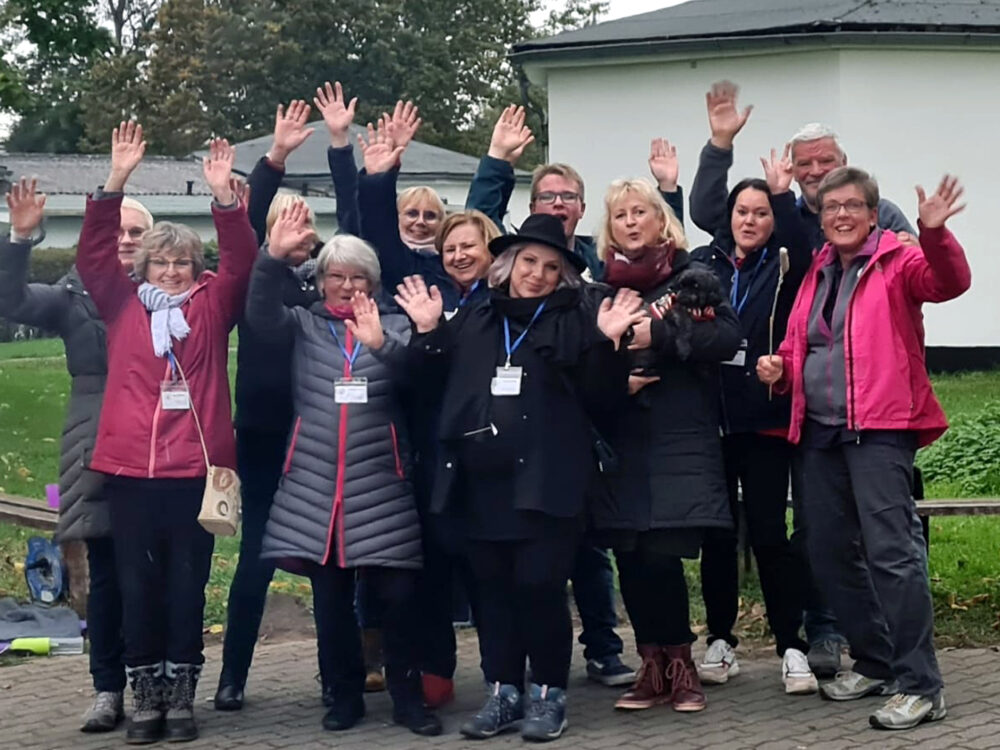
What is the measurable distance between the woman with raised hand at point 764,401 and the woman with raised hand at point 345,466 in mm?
1267

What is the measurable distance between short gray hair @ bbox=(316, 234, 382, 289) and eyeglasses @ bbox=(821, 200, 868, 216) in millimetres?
1740

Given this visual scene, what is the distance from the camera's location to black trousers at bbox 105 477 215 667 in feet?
19.5

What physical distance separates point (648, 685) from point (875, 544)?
1.09m

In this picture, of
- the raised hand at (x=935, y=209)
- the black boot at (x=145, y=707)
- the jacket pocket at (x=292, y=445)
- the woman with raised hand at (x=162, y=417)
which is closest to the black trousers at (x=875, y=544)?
A: the raised hand at (x=935, y=209)

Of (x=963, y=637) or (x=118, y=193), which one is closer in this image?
(x=118, y=193)

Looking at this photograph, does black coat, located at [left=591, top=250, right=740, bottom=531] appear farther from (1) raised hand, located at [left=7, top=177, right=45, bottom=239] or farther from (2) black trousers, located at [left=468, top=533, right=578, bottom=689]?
(1) raised hand, located at [left=7, top=177, right=45, bottom=239]

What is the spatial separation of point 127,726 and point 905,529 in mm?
3066

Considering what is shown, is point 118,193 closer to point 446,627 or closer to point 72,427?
point 72,427

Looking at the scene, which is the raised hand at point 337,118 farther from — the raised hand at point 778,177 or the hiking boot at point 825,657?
the hiking boot at point 825,657

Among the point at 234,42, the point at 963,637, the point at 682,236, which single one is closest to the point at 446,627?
the point at 682,236

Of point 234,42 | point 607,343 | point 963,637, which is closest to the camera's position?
point 607,343

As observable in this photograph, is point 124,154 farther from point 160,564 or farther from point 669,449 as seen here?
point 669,449

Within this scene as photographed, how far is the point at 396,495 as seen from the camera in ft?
19.5

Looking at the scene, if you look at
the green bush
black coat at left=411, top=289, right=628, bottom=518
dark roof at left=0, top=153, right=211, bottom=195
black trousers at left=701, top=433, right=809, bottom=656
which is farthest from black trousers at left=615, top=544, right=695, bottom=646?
dark roof at left=0, top=153, right=211, bottom=195
